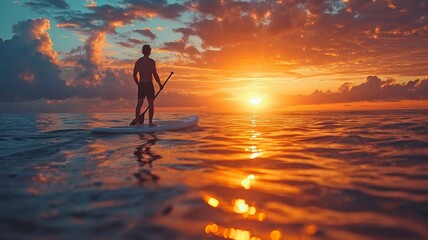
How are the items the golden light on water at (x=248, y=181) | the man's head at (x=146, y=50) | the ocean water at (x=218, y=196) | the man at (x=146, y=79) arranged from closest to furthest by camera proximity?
the ocean water at (x=218, y=196), the golden light on water at (x=248, y=181), the man's head at (x=146, y=50), the man at (x=146, y=79)

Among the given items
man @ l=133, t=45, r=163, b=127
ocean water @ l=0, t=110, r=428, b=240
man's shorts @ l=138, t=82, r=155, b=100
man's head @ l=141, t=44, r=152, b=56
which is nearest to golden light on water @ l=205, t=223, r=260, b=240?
ocean water @ l=0, t=110, r=428, b=240

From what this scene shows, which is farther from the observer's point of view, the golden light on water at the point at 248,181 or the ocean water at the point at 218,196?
the golden light on water at the point at 248,181

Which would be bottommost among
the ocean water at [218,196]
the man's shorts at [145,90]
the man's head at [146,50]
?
the ocean water at [218,196]

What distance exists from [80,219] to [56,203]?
0.65 metres

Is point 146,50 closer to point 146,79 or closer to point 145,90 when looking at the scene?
point 146,79

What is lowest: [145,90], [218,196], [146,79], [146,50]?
[218,196]

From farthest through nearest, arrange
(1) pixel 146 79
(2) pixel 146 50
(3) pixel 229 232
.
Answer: (1) pixel 146 79 → (2) pixel 146 50 → (3) pixel 229 232

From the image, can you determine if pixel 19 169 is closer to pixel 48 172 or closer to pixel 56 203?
pixel 48 172

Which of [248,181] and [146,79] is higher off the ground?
[146,79]

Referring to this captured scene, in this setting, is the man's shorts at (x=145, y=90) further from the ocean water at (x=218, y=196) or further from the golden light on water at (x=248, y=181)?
the golden light on water at (x=248, y=181)

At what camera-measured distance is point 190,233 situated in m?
2.48

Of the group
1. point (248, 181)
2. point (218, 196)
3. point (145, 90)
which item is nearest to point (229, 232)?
point (218, 196)

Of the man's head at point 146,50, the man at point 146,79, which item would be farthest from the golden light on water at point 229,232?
the man's head at point 146,50

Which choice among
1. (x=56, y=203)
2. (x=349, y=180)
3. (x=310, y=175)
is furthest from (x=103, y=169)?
(x=349, y=180)
